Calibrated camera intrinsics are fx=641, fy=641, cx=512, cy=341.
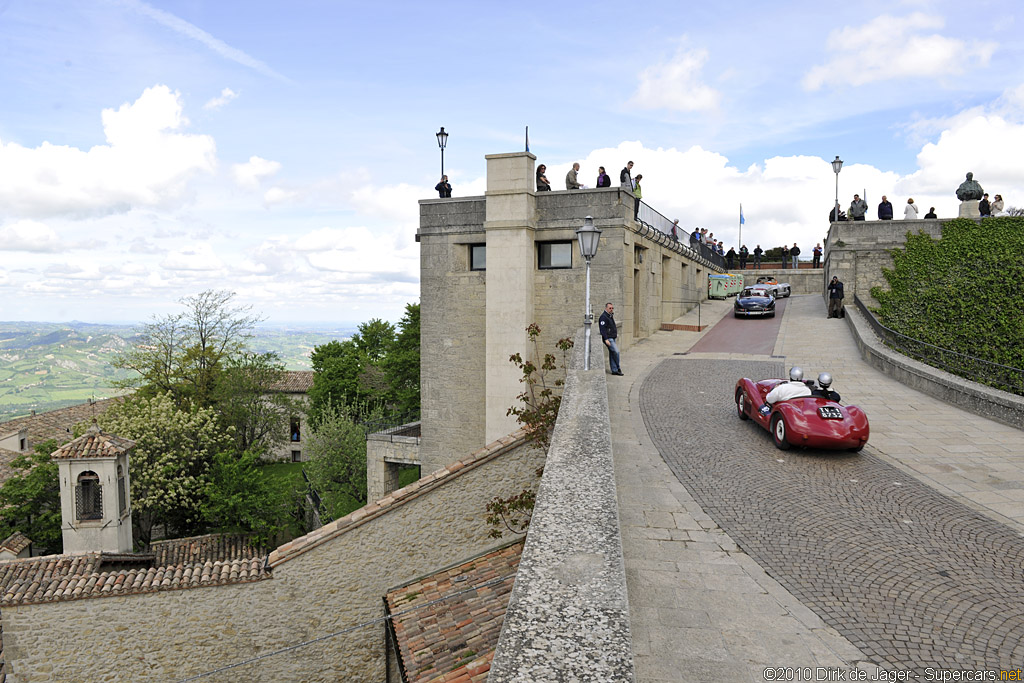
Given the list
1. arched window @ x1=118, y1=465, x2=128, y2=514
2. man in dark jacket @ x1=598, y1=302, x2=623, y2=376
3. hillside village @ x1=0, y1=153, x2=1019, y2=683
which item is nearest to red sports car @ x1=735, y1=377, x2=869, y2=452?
hillside village @ x1=0, y1=153, x2=1019, y2=683

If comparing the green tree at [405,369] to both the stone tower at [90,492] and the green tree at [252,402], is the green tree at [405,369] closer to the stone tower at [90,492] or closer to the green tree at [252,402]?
the green tree at [252,402]

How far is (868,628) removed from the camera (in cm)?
445

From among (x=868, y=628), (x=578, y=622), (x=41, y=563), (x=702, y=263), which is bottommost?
(x=41, y=563)

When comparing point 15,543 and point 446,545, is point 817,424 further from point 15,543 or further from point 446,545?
point 15,543

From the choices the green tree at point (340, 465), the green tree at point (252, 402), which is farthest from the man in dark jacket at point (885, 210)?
the green tree at point (252, 402)

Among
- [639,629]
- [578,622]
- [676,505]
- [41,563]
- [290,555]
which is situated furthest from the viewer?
[41,563]

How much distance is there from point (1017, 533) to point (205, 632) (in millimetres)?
11340

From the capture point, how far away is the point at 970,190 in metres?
26.5

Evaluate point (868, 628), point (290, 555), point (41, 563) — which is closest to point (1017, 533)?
point (868, 628)

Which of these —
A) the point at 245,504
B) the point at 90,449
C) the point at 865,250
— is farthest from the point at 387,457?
the point at 865,250

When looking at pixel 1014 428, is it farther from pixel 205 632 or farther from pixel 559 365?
pixel 205 632

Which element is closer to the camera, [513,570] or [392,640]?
[513,570]

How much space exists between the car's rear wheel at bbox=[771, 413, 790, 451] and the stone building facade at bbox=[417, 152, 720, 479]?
9.88 m

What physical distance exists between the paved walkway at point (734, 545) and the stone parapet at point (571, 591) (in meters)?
0.94
